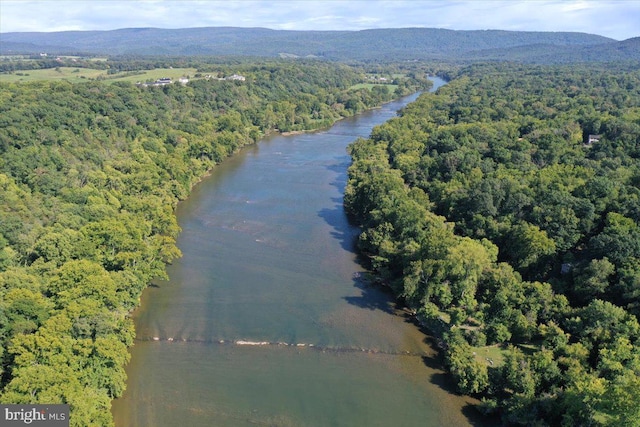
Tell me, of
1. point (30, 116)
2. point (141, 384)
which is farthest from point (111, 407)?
point (30, 116)

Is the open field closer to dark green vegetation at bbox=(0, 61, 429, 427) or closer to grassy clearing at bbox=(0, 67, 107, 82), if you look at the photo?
grassy clearing at bbox=(0, 67, 107, 82)

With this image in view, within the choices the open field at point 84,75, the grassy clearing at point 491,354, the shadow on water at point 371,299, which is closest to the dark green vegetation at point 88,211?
the shadow on water at point 371,299

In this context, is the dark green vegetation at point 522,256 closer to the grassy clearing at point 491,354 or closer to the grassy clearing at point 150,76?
the grassy clearing at point 491,354

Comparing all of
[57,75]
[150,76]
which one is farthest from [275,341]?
Result: [57,75]

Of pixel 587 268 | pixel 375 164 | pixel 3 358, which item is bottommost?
pixel 3 358

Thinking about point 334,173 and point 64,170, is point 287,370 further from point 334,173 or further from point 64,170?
point 334,173

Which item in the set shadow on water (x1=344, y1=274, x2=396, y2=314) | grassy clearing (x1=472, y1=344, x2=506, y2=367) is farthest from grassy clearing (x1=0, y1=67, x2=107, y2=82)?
grassy clearing (x1=472, y1=344, x2=506, y2=367)
